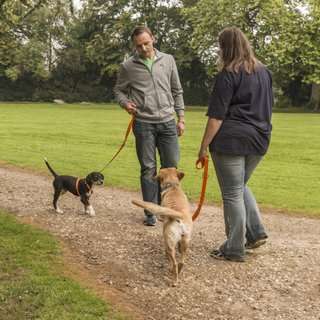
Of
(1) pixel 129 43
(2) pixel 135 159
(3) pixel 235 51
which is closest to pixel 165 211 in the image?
(3) pixel 235 51

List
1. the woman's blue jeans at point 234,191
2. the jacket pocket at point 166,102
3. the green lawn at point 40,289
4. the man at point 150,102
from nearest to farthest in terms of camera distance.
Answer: the green lawn at point 40,289
the woman's blue jeans at point 234,191
the man at point 150,102
the jacket pocket at point 166,102

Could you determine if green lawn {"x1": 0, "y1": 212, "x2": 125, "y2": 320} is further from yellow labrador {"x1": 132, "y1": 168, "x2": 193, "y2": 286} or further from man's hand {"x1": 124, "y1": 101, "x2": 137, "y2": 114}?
man's hand {"x1": 124, "y1": 101, "x2": 137, "y2": 114}

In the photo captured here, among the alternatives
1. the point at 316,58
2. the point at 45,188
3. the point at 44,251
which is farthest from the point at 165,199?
the point at 316,58

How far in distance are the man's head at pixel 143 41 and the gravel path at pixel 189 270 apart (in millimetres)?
2444

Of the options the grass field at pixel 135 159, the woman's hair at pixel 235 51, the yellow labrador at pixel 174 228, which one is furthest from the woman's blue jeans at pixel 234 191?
the grass field at pixel 135 159

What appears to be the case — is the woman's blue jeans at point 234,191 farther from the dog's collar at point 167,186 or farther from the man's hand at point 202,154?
the dog's collar at point 167,186

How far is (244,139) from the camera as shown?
6332 millimetres

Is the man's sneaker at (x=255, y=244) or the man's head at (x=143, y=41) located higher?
the man's head at (x=143, y=41)

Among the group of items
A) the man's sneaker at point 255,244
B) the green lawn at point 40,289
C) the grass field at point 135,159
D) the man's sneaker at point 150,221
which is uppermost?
the man's sneaker at point 255,244

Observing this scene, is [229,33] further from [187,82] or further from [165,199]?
[187,82]

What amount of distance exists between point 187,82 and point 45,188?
53846 mm

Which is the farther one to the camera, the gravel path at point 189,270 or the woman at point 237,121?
the woman at point 237,121

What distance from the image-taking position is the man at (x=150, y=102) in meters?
8.00

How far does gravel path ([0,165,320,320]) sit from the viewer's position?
5.72 meters
